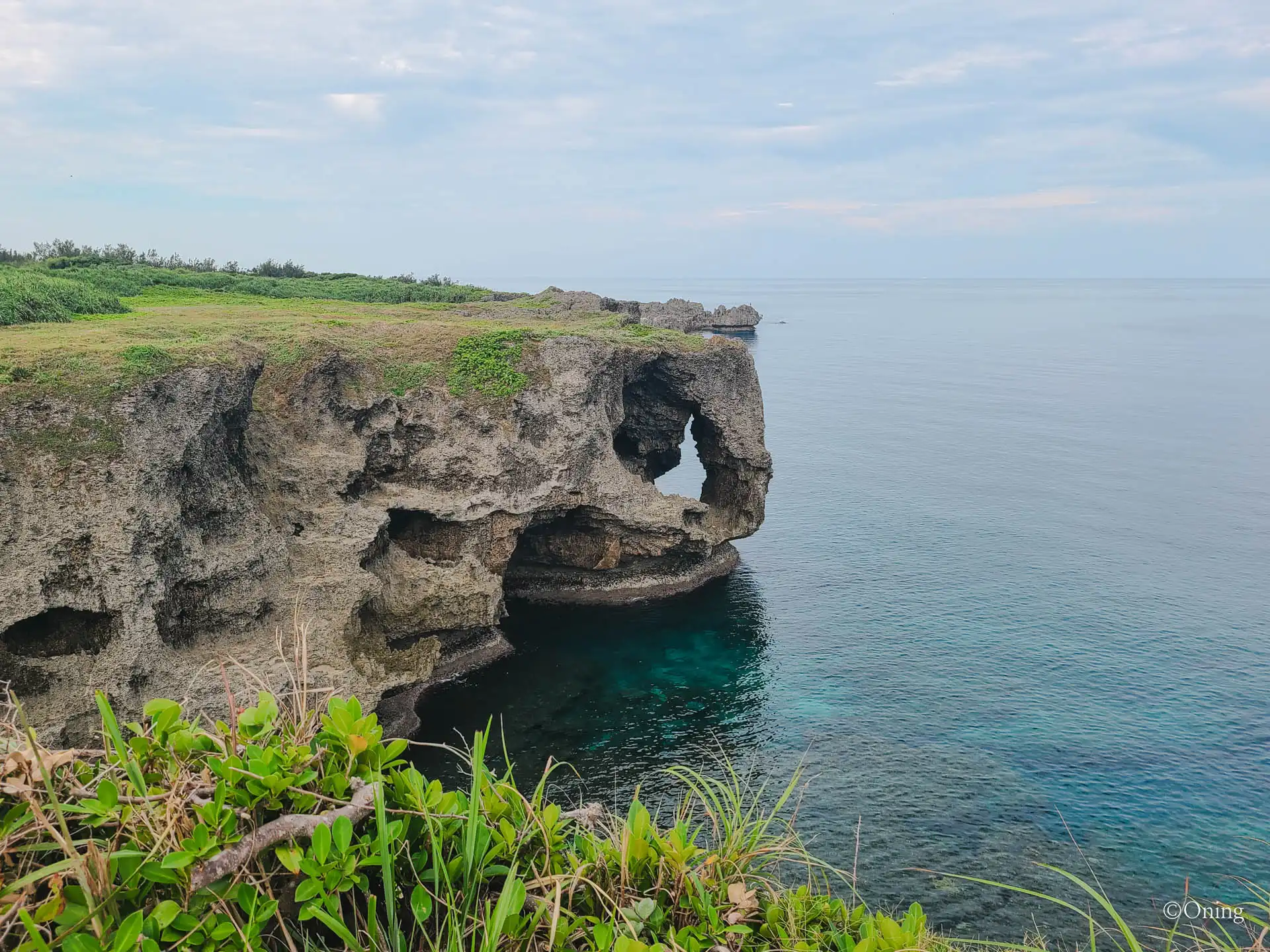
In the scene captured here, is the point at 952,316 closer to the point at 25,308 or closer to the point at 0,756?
the point at 25,308

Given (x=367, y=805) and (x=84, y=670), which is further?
(x=84, y=670)

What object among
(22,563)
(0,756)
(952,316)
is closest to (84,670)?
(22,563)

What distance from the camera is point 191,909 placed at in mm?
3971

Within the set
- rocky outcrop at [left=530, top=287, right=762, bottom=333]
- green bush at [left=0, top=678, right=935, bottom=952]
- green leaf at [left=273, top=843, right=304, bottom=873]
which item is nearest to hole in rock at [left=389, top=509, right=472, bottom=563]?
rocky outcrop at [left=530, top=287, right=762, bottom=333]

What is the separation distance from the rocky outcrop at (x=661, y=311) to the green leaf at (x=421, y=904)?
123 ft

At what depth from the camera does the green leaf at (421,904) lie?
4312 mm

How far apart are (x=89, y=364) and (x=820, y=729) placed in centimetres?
2080

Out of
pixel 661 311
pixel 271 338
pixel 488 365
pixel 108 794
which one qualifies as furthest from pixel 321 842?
pixel 661 311

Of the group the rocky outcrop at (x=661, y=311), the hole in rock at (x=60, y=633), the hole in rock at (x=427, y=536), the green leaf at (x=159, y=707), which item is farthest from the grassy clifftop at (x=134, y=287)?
the green leaf at (x=159, y=707)

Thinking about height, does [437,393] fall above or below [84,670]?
above

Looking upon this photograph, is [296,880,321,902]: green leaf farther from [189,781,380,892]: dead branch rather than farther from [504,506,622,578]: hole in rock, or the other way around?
[504,506,622,578]: hole in rock

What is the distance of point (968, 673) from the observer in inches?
1125

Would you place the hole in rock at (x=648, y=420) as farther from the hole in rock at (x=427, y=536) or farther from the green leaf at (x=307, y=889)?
the green leaf at (x=307, y=889)

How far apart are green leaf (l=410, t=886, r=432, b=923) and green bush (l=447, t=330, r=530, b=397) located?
25260 mm
